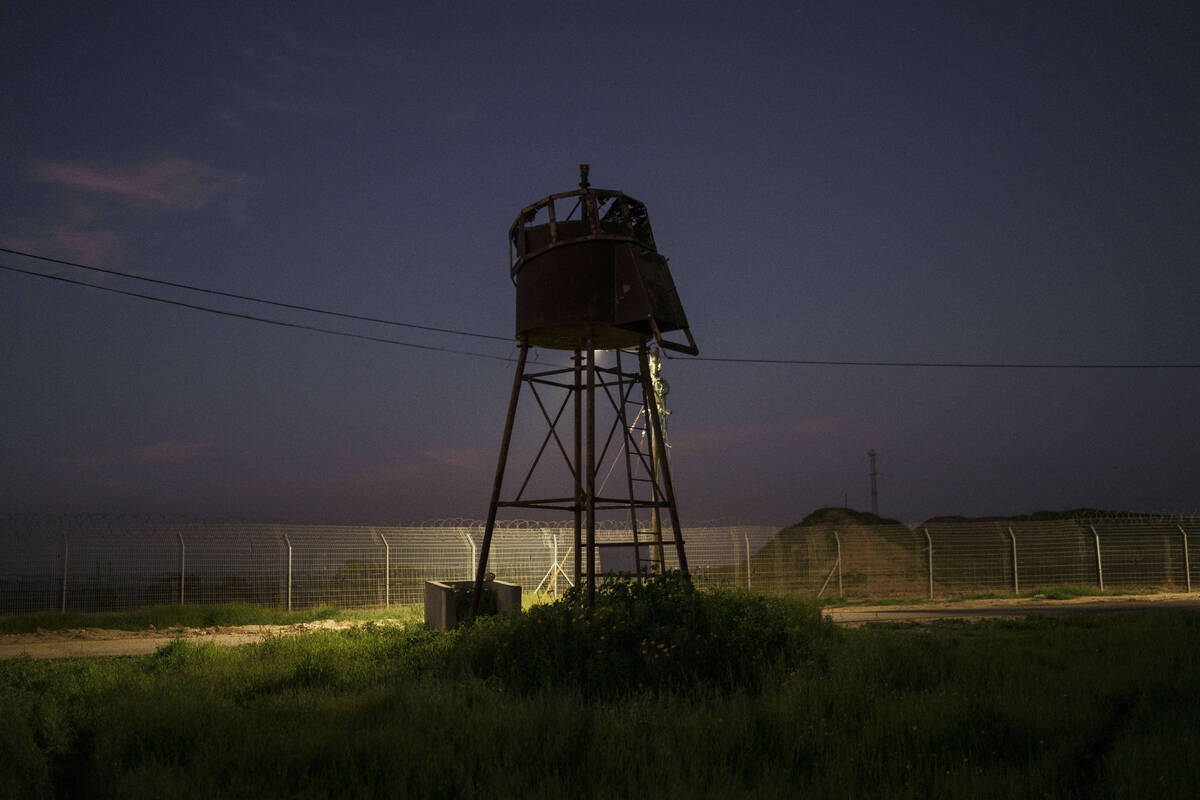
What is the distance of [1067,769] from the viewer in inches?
253

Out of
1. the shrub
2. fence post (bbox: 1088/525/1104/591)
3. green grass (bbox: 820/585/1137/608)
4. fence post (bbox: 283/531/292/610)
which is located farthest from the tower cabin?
fence post (bbox: 1088/525/1104/591)

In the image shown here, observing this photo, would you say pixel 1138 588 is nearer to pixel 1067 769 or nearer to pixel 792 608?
pixel 792 608

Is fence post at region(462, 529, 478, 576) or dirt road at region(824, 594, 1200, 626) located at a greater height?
fence post at region(462, 529, 478, 576)

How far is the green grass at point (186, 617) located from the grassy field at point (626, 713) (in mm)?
6535

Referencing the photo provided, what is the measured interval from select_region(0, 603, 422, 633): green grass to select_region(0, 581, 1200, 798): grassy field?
21.4ft

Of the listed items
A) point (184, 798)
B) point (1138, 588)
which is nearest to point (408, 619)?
point (184, 798)

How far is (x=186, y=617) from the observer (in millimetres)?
18031

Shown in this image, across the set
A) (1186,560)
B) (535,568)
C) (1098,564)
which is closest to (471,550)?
(535,568)

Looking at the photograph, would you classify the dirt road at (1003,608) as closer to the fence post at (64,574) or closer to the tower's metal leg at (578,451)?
the tower's metal leg at (578,451)

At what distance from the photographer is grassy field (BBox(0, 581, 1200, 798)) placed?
20.3 feet

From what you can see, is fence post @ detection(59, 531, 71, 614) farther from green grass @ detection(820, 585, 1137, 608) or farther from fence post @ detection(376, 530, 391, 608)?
green grass @ detection(820, 585, 1137, 608)

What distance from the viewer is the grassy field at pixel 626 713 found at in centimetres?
620

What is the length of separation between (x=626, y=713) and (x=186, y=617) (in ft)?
45.7

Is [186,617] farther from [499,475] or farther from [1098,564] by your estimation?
[1098,564]
